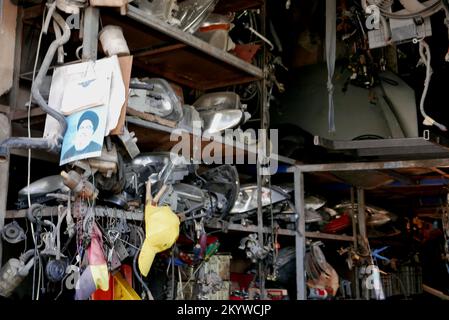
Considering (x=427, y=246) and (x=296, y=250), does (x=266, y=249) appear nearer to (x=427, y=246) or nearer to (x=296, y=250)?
(x=296, y=250)

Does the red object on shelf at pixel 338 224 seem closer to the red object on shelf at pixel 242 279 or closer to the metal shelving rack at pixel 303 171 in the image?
the metal shelving rack at pixel 303 171

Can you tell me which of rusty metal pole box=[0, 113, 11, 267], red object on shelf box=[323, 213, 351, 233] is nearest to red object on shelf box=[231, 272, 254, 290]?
red object on shelf box=[323, 213, 351, 233]

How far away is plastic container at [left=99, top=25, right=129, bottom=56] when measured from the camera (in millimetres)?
2639

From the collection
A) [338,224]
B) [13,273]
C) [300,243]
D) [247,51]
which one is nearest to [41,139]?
[13,273]

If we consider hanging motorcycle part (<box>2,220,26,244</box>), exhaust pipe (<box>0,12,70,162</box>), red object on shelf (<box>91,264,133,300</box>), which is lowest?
red object on shelf (<box>91,264,133,300</box>)

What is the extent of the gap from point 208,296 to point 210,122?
100 cm

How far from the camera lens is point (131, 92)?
2934 mm

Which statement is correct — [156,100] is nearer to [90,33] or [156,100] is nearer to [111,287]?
[90,33]

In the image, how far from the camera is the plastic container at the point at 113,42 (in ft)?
8.66

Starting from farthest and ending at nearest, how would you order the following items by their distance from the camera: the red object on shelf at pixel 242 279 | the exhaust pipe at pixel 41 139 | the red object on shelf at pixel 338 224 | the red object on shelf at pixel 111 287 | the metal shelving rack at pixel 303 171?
the red object on shelf at pixel 338 224
the red object on shelf at pixel 242 279
the metal shelving rack at pixel 303 171
the red object on shelf at pixel 111 287
the exhaust pipe at pixel 41 139

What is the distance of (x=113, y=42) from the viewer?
2.65m

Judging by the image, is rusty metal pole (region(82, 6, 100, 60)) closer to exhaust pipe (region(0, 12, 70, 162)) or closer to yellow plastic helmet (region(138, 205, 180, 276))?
exhaust pipe (region(0, 12, 70, 162))

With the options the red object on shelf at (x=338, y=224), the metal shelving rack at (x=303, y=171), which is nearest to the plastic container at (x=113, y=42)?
the metal shelving rack at (x=303, y=171)
